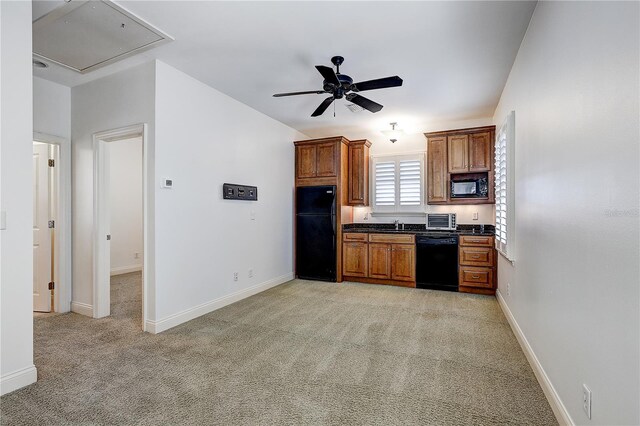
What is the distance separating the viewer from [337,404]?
204cm

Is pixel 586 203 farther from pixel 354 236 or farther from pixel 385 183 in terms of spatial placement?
pixel 385 183

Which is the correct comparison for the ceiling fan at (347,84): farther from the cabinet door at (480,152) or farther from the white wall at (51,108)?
the white wall at (51,108)

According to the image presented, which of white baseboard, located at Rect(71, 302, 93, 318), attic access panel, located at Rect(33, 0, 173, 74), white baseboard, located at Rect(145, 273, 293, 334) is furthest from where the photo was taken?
white baseboard, located at Rect(71, 302, 93, 318)

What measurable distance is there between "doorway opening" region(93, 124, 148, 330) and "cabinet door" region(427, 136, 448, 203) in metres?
4.24


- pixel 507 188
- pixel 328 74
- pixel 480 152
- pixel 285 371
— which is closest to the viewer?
pixel 285 371

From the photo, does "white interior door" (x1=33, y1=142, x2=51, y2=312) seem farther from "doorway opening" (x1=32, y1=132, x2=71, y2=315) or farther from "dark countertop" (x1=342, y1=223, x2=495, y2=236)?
"dark countertop" (x1=342, y1=223, x2=495, y2=236)

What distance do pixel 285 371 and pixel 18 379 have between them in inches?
72.0

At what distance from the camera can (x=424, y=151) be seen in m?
5.86

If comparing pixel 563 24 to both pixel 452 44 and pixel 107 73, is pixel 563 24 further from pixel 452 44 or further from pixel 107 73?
pixel 107 73

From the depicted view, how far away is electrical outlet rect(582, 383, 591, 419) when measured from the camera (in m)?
1.48

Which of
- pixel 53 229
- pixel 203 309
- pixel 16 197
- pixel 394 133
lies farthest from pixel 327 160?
pixel 16 197

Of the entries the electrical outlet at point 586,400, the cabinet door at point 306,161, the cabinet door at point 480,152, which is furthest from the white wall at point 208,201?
the electrical outlet at point 586,400

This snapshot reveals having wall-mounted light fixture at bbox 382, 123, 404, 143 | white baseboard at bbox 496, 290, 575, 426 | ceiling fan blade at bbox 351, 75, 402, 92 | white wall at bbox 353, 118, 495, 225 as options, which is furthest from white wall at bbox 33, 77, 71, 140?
white baseboard at bbox 496, 290, 575, 426

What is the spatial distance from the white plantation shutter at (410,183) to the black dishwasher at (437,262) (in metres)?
0.94
